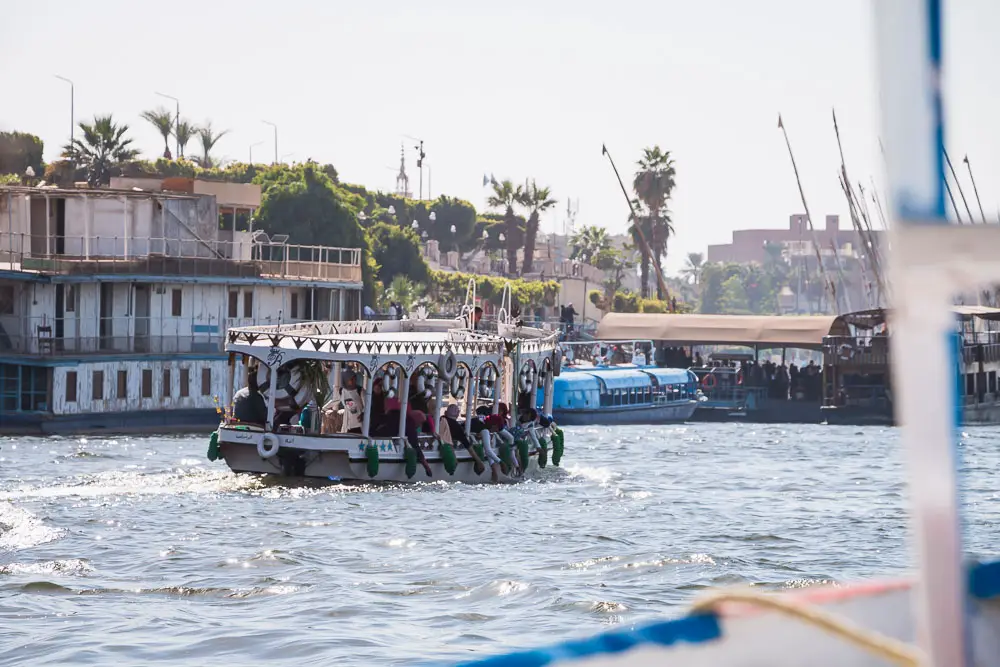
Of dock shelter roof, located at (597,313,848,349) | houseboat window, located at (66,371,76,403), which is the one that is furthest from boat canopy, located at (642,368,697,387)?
houseboat window, located at (66,371,76,403)

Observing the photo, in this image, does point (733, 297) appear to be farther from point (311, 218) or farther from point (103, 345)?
point (103, 345)

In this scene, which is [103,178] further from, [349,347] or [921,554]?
[921,554]

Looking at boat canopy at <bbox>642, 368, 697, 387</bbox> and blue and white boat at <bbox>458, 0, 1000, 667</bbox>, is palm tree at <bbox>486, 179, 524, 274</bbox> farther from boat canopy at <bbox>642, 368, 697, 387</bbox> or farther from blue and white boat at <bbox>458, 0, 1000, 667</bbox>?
blue and white boat at <bbox>458, 0, 1000, 667</bbox>

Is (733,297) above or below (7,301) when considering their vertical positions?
above

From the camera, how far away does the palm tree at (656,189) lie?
309 feet

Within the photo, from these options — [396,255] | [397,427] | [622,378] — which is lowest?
[397,427]

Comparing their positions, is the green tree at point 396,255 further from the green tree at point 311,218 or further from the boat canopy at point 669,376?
the boat canopy at point 669,376

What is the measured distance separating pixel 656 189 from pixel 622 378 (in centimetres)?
4348

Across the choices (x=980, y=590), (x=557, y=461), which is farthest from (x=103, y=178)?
(x=980, y=590)

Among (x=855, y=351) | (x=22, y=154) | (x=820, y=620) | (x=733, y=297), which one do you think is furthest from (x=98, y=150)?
(x=733, y=297)

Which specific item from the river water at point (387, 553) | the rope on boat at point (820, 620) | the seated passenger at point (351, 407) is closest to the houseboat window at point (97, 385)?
the river water at point (387, 553)

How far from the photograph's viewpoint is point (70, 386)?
134 ft

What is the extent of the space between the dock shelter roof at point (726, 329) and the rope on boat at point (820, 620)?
6051 centimetres

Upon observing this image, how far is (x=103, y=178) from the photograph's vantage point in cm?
7500
